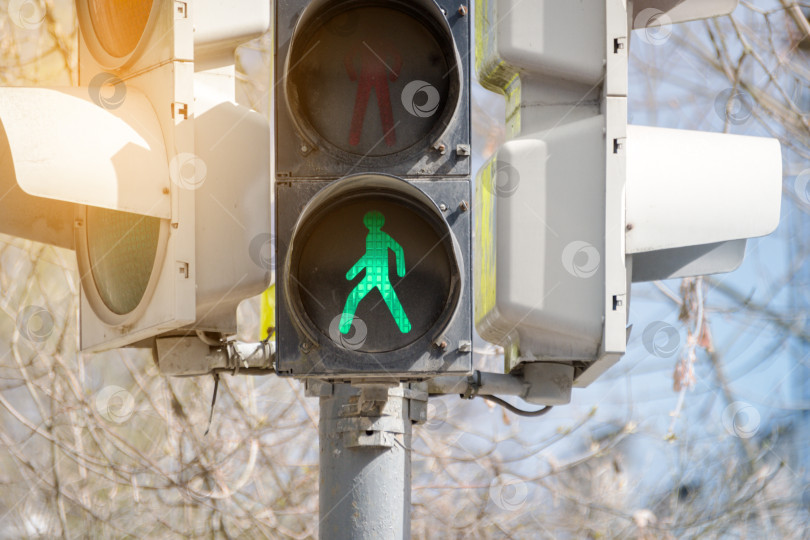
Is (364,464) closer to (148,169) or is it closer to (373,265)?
(373,265)

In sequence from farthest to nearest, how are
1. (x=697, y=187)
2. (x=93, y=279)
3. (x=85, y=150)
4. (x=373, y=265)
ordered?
(x=93, y=279) → (x=697, y=187) → (x=85, y=150) → (x=373, y=265)

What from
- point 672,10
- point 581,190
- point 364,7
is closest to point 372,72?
point 364,7

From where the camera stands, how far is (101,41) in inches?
135

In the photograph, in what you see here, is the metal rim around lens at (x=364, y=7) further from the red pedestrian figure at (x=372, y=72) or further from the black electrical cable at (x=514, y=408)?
the black electrical cable at (x=514, y=408)

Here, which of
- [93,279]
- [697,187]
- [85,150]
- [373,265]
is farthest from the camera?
[93,279]

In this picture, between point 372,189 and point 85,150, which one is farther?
point 85,150

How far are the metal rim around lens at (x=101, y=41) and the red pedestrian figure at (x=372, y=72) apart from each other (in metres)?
0.56

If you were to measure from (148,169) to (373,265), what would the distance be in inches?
24.5

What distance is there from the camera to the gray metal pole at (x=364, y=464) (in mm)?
2941

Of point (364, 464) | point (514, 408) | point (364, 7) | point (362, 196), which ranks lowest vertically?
point (364, 464)

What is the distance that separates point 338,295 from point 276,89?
49 centimetres

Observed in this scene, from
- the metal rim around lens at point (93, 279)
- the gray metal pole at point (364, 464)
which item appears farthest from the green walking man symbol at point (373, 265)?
the metal rim around lens at point (93, 279)

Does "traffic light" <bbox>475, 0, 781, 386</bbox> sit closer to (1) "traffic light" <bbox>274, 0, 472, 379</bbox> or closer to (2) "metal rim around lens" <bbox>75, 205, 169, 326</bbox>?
(1) "traffic light" <bbox>274, 0, 472, 379</bbox>

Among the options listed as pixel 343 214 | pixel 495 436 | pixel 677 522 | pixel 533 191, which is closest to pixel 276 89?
pixel 343 214
